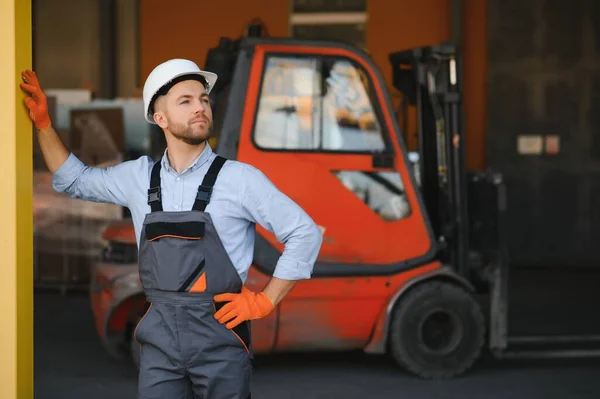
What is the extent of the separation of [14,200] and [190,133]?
616 millimetres

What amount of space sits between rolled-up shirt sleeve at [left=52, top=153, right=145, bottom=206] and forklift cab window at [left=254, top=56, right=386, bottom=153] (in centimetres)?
269

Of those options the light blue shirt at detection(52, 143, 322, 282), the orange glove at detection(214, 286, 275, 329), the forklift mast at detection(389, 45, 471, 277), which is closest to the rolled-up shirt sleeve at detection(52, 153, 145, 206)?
the light blue shirt at detection(52, 143, 322, 282)

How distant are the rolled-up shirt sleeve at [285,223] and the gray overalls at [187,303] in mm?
133

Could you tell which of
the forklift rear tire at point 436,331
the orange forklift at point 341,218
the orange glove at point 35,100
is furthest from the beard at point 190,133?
the forklift rear tire at point 436,331

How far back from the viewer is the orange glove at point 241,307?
3.42 meters

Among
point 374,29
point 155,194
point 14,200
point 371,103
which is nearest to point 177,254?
point 155,194

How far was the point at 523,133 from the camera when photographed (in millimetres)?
12492

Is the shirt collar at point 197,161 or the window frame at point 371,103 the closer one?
the shirt collar at point 197,161

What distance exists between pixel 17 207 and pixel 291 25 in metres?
9.35

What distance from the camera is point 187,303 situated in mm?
3443

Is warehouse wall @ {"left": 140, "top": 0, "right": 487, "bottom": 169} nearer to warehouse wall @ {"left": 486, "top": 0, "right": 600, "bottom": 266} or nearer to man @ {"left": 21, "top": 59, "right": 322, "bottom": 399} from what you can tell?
warehouse wall @ {"left": 486, "top": 0, "right": 600, "bottom": 266}

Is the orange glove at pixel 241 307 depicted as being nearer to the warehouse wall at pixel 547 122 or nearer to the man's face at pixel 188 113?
the man's face at pixel 188 113

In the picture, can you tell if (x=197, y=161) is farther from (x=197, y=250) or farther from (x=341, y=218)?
(x=341, y=218)

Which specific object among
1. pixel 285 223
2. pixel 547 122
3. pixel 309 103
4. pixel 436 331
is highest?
pixel 547 122
